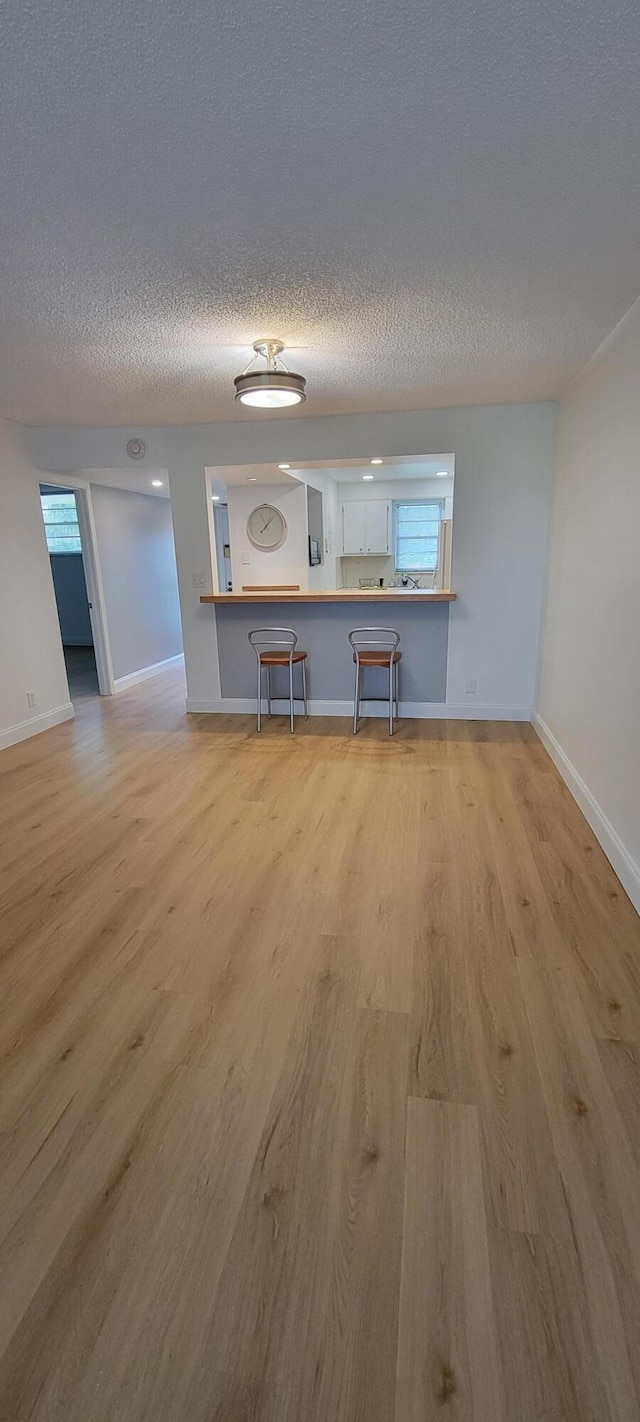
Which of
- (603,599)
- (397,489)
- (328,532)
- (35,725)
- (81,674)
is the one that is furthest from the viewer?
(397,489)

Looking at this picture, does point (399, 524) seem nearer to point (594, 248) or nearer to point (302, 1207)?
point (594, 248)

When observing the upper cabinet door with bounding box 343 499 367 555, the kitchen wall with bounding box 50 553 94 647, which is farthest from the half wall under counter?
the kitchen wall with bounding box 50 553 94 647

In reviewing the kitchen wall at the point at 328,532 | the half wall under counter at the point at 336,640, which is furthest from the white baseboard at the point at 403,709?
the kitchen wall at the point at 328,532

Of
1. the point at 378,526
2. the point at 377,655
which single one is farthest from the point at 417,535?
the point at 377,655

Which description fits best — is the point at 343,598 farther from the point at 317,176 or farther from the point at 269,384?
the point at 317,176

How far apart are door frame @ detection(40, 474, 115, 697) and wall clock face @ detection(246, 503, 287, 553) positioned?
161 centimetres

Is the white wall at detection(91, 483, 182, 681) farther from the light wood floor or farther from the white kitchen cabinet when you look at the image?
the light wood floor

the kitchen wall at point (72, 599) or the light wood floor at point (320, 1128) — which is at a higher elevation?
the kitchen wall at point (72, 599)

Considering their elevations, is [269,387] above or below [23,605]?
above

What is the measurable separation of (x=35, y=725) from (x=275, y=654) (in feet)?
6.88

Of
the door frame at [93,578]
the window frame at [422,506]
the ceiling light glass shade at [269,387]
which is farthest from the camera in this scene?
the window frame at [422,506]

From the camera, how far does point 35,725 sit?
4957mm

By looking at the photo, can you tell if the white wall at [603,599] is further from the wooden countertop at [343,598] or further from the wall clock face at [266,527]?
the wall clock face at [266,527]

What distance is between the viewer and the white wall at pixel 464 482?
440 cm
